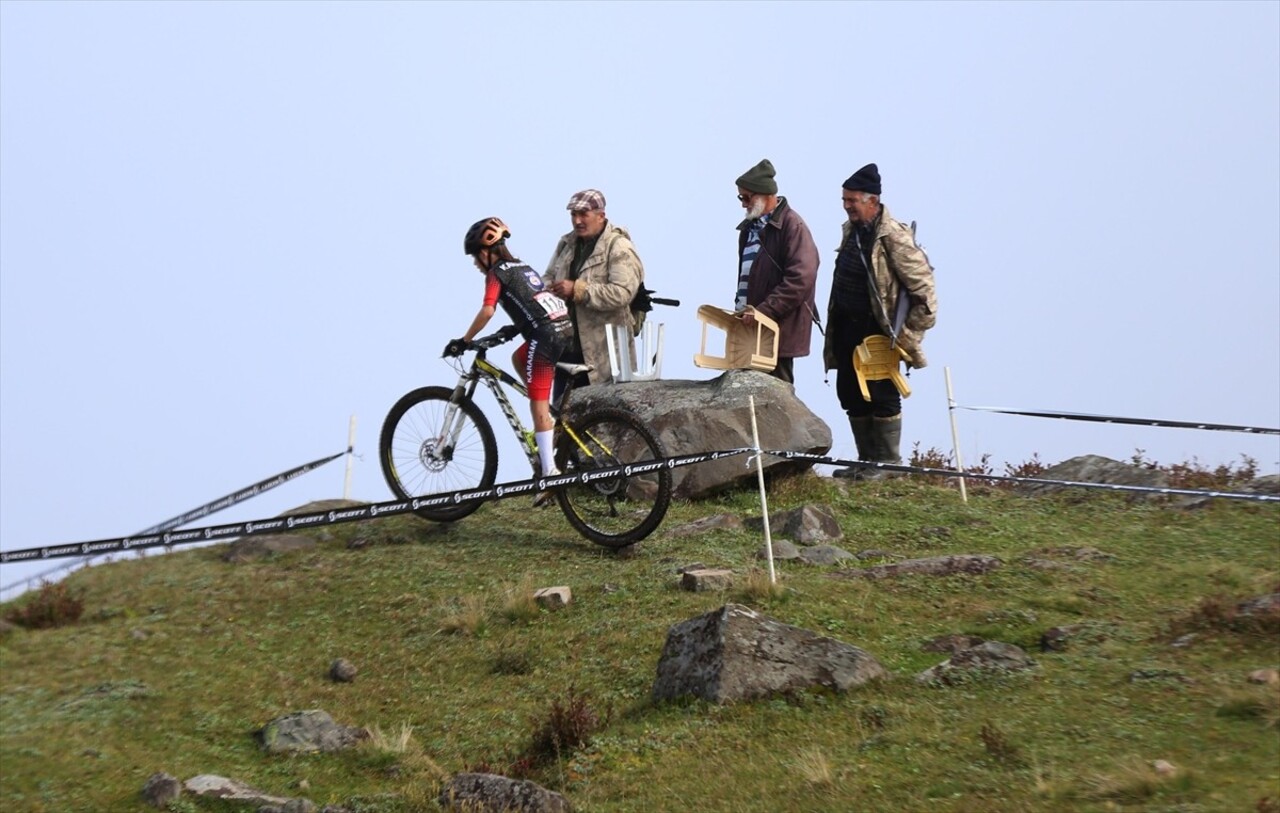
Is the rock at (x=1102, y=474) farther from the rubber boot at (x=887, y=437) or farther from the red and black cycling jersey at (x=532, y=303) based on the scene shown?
the red and black cycling jersey at (x=532, y=303)

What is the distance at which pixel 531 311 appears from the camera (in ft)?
38.7

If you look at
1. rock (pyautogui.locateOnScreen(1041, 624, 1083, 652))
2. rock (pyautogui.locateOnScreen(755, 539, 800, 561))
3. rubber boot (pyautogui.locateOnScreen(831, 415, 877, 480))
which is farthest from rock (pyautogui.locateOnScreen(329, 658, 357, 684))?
rubber boot (pyautogui.locateOnScreen(831, 415, 877, 480))

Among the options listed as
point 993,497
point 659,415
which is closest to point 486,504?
point 659,415

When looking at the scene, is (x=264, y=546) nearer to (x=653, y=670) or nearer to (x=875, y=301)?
(x=653, y=670)

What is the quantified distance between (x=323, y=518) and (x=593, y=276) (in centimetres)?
397

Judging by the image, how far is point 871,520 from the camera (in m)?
13.2

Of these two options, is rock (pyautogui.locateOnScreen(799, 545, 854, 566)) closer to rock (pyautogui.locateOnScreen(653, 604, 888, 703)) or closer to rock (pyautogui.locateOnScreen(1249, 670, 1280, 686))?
rock (pyautogui.locateOnScreen(653, 604, 888, 703))

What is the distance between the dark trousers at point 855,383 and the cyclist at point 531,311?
3210 millimetres

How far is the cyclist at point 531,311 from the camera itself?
11.8 m

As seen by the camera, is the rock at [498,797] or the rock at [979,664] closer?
the rock at [498,797]

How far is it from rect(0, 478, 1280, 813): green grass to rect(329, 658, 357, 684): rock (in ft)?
0.25

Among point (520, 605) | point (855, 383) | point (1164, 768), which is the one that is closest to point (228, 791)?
point (520, 605)

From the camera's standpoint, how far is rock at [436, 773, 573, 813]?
7152 millimetres

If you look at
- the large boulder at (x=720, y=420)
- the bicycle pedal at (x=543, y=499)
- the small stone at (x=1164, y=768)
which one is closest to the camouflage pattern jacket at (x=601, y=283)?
the large boulder at (x=720, y=420)
